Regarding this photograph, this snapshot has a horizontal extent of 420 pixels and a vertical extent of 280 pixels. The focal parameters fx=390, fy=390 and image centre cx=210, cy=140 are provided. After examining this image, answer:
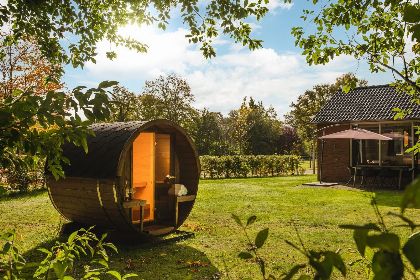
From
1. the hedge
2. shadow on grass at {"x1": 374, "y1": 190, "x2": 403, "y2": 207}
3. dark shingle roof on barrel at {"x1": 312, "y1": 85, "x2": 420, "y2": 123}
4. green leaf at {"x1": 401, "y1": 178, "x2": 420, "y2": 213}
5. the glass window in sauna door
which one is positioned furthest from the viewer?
the hedge

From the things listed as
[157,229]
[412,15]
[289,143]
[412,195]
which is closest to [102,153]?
[157,229]

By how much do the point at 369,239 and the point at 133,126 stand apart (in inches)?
328

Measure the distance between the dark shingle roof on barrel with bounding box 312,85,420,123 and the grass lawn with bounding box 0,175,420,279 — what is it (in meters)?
5.69

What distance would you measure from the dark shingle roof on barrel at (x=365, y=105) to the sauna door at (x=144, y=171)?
15.6 m

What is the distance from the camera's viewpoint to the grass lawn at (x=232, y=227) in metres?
7.51

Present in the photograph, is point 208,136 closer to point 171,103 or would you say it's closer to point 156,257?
point 171,103

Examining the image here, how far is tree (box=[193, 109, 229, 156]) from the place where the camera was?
4497 centimetres

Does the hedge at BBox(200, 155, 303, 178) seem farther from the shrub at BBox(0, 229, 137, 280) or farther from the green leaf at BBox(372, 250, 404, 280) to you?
the green leaf at BBox(372, 250, 404, 280)

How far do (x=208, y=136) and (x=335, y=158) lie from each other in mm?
25535

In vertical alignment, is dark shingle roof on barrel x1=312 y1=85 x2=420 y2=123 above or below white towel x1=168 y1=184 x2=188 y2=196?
above

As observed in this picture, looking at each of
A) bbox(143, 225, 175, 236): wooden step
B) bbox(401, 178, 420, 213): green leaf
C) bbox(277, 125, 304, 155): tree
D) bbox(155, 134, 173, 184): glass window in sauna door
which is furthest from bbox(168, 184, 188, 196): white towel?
bbox(277, 125, 304, 155): tree

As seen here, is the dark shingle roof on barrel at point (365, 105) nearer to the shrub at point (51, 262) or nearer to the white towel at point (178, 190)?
the white towel at point (178, 190)

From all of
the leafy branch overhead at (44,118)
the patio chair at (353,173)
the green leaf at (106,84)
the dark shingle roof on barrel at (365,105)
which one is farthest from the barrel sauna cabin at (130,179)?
the dark shingle roof on barrel at (365,105)

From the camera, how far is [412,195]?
73 centimetres
